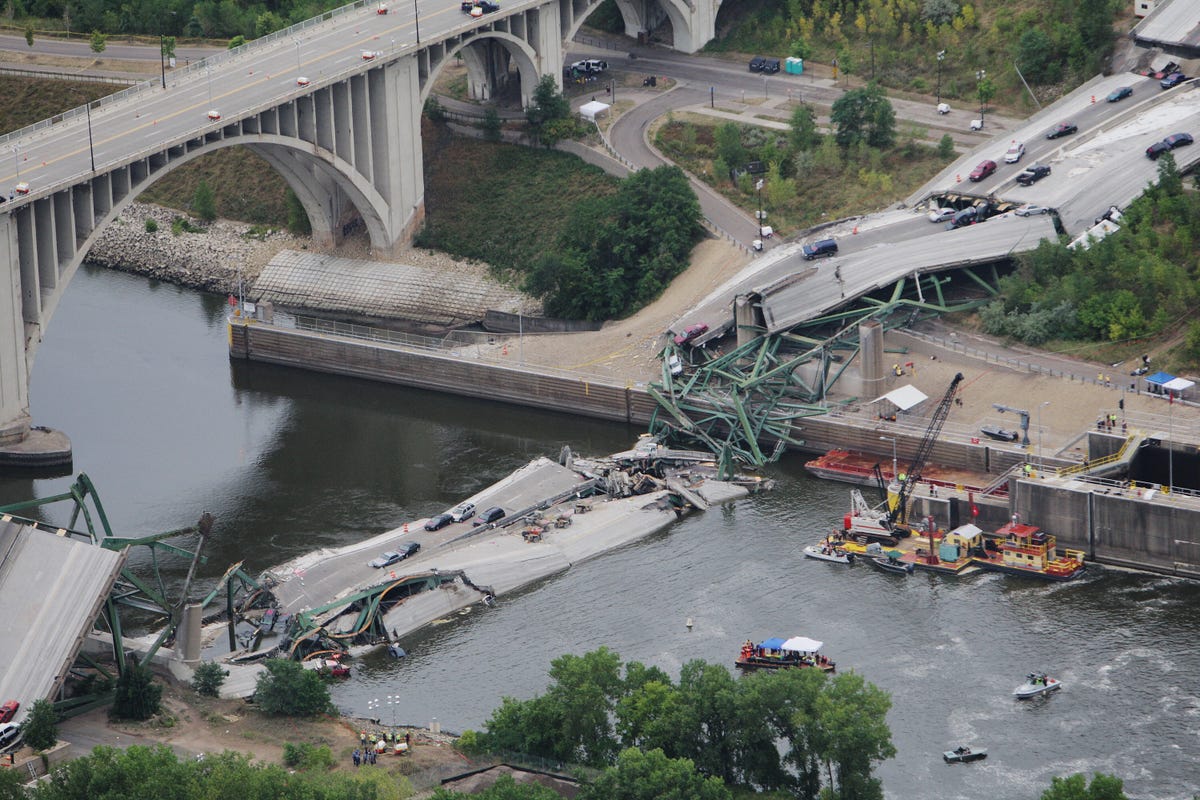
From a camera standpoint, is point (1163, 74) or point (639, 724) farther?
point (1163, 74)

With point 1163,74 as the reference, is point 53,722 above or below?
below

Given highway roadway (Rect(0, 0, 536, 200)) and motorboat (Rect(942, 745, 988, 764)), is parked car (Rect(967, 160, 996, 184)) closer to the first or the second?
highway roadway (Rect(0, 0, 536, 200))

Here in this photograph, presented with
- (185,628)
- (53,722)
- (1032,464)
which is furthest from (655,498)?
(53,722)

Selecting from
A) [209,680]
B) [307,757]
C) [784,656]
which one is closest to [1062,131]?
[784,656]

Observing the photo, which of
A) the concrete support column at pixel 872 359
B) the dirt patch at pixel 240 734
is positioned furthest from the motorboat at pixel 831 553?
the dirt patch at pixel 240 734

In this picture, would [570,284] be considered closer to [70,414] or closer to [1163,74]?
[70,414]

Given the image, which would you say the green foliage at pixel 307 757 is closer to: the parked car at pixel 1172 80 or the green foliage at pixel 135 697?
the green foliage at pixel 135 697
